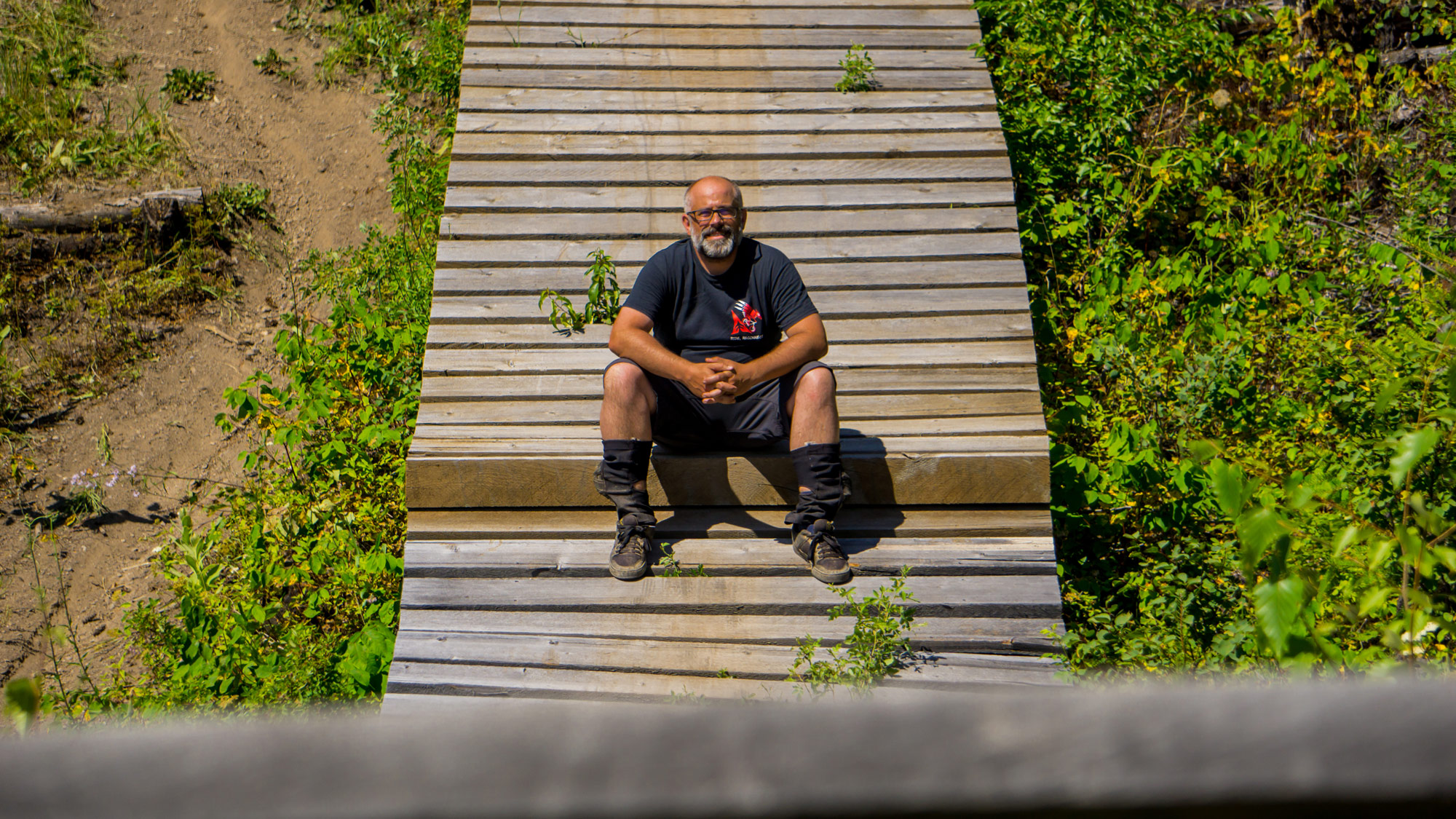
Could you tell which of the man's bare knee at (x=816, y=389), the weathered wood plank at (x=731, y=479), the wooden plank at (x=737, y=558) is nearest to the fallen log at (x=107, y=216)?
the weathered wood plank at (x=731, y=479)

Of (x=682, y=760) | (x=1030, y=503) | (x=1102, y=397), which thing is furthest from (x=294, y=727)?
(x=1102, y=397)

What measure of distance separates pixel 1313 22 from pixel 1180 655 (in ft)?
17.1

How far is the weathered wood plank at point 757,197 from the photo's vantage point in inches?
182

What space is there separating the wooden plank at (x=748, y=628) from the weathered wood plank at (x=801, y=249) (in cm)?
190

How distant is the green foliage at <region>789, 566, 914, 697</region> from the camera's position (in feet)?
9.02

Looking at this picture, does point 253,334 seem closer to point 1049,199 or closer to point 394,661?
point 394,661

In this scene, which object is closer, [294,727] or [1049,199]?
[294,727]

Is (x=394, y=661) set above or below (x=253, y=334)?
below

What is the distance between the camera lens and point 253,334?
19.3 ft

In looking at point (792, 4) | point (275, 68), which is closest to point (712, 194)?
point (792, 4)

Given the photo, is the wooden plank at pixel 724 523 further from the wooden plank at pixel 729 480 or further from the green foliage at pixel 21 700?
the green foliage at pixel 21 700

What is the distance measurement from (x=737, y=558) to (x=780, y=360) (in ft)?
2.38

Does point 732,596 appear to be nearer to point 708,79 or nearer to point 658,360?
point 658,360

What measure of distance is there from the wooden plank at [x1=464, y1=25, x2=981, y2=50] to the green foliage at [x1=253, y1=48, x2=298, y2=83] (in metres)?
2.67
